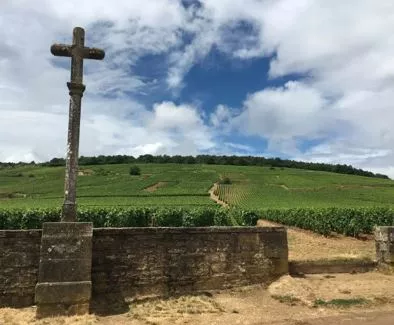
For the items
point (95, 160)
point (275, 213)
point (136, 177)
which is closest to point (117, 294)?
point (275, 213)

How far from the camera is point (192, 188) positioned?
73312 mm

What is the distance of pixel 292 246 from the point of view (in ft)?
73.0

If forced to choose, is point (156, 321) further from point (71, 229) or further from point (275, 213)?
point (275, 213)

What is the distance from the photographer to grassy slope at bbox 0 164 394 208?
59031mm

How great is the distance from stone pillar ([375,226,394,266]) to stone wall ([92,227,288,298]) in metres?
3.26

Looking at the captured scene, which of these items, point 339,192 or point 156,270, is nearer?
point 156,270

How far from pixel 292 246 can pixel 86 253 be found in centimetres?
1561

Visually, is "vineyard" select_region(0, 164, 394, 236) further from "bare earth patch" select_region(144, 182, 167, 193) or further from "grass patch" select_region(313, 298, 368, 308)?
"grass patch" select_region(313, 298, 368, 308)

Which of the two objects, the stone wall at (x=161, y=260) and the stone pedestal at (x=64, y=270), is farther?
the stone wall at (x=161, y=260)

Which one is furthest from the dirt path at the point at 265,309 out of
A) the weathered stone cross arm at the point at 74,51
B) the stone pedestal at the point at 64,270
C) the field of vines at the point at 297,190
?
the field of vines at the point at 297,190

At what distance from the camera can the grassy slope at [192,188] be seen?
59031 millimetres

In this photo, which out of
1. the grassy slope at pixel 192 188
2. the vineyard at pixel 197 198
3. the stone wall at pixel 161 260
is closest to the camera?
the stone wall at pixel 161 260

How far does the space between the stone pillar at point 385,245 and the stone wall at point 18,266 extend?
8990mm

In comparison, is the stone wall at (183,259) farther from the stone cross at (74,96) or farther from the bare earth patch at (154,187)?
the bare earth patch at (154,187)
